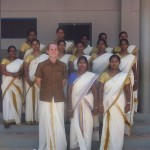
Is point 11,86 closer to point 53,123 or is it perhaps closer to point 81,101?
point 53,123

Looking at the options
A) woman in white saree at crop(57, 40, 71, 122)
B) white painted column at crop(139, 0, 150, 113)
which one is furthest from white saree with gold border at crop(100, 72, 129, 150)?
white painted column at crop(139, 0, 150, 113)

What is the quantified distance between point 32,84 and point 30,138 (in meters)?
1.00

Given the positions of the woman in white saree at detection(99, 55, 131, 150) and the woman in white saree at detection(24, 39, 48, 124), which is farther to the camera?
the woman in white saree at detection(24, 39, 48, 124)

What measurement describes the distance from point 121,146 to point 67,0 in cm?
492

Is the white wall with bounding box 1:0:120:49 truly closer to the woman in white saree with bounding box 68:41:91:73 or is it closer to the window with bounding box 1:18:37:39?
the window with bounding box 1:18:37:39

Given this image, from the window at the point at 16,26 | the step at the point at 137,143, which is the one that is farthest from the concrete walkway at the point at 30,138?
the window at the point at 16,26

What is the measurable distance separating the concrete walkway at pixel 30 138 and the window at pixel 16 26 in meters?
3.25

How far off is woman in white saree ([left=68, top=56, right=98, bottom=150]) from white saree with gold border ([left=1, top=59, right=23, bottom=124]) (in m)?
1.39

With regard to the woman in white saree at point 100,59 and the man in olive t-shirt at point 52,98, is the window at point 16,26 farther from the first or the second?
the man in olive t-shirt at point 52,98

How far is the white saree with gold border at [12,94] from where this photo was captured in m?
9.86

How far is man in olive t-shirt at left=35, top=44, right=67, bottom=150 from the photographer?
8719 mm

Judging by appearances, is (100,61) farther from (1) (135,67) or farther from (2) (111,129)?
(2) (111,129)

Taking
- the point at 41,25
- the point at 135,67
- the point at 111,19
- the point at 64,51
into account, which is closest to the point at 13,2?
the point at 41,25

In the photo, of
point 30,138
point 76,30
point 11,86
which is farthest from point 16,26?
point 30,138
